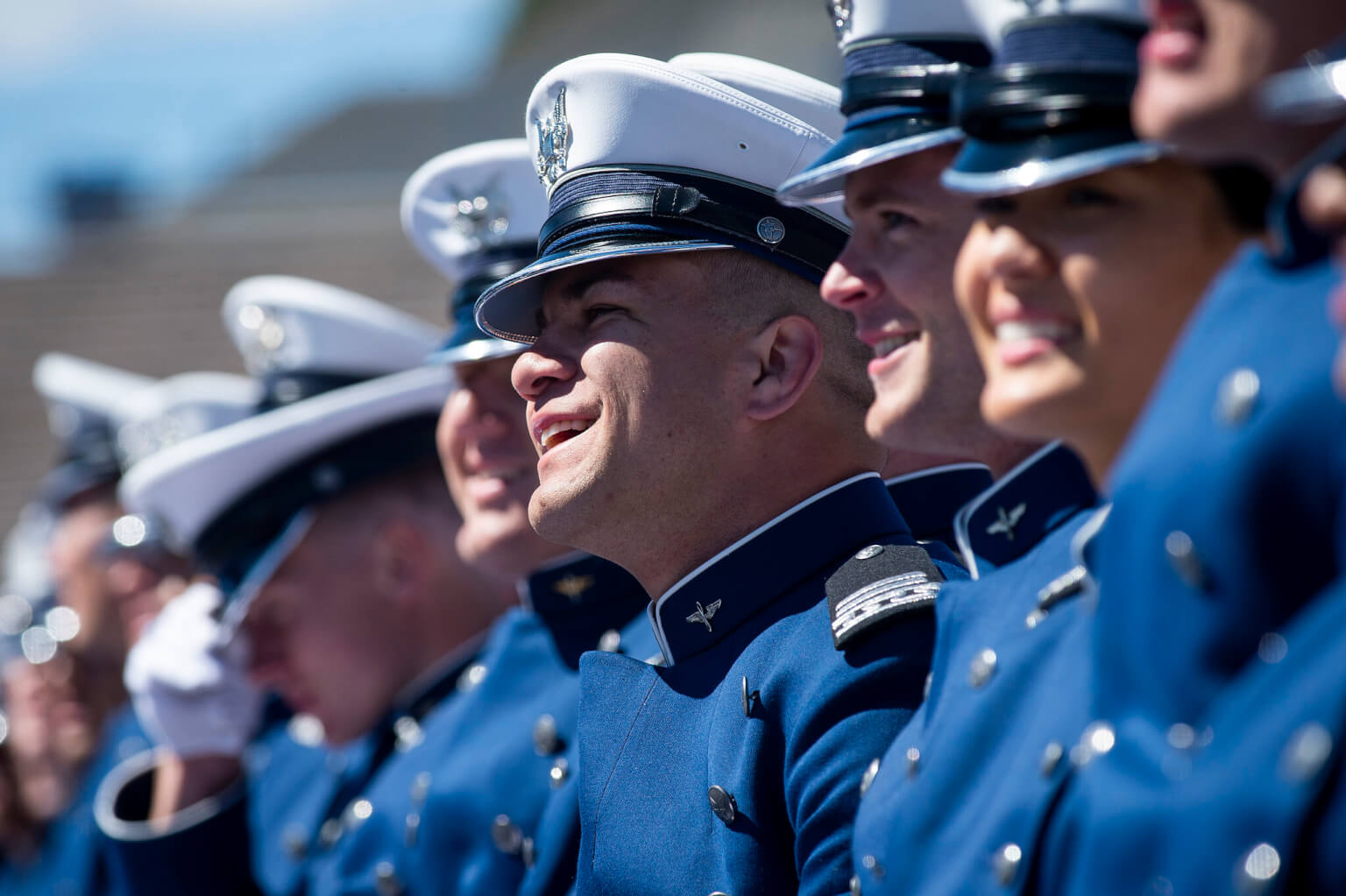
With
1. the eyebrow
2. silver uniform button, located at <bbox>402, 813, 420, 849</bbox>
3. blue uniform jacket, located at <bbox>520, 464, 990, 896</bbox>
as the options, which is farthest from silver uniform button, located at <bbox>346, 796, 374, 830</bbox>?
the eyebrow

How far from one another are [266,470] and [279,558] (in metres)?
0.33

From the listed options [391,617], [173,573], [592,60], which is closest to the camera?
[592,60]

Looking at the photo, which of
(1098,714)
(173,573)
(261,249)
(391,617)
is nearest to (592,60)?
(1098,714)

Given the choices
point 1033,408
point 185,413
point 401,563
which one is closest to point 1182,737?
point 1033,408

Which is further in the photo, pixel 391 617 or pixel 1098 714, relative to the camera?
pixel 391 617

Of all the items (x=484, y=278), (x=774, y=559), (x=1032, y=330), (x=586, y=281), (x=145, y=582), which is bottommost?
(x=145, y=582)

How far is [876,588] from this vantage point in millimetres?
2922

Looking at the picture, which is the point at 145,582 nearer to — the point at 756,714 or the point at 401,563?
the point at 401,563

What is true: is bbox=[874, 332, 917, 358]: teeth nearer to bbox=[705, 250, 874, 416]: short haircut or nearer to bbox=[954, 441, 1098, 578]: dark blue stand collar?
bbox=[954, 441, 1098, 578]: dark blue stand collar

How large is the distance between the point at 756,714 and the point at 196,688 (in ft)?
12.6

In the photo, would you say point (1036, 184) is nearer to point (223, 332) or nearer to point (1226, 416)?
point (1226, 416)

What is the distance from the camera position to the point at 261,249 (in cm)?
1794

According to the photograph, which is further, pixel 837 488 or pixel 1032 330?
pixel 837 488

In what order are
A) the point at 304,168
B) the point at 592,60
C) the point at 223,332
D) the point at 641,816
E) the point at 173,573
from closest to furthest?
1. the point at 641,816
2. the point at 592,60
3. the point at 173,573
4. the point at 223,332
5. the point at 304,168
